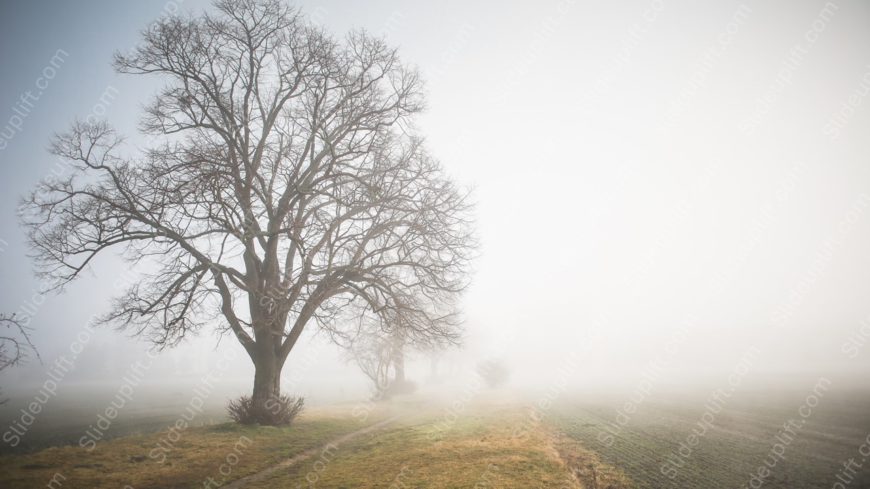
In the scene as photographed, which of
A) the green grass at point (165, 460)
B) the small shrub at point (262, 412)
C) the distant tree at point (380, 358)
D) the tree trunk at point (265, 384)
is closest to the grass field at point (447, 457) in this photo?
the green grass at point (165, 460)

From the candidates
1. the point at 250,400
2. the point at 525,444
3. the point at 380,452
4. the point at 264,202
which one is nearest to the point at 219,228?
the point at 264,202

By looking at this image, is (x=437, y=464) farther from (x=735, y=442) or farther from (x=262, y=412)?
(x=735, y=442)

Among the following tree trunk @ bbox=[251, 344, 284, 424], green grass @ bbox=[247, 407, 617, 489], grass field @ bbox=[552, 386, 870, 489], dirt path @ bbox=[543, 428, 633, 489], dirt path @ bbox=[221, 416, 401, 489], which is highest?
tree trunk @ bbox=[251, 344, 284, 424]

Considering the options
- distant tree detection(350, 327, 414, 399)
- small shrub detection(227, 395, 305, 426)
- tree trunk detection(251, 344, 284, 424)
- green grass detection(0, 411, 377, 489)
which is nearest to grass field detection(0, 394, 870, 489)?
green grass detection(0, 411, 377, 489)

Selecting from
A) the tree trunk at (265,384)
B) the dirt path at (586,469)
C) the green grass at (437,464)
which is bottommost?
the dirt path at (586,469)

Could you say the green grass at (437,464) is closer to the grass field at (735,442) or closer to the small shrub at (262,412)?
the grass field at (735,442)

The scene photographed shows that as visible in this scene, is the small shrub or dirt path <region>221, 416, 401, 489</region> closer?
dirt path <region>221, 416, 401, 489</region>

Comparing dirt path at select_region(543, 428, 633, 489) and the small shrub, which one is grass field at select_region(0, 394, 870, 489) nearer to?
dirt path at select_region(543, 428, 633, 489)

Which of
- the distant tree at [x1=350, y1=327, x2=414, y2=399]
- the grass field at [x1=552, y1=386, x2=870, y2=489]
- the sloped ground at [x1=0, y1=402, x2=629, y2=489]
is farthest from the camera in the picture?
the distant tree at [x1=350, y1=327, x2=414, y2=399]

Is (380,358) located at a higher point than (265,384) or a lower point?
higher

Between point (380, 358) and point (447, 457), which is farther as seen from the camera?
point (380, 358)

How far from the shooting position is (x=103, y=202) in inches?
434

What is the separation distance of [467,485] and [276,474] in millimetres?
4734

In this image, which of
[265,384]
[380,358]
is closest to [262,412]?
[265,384]
